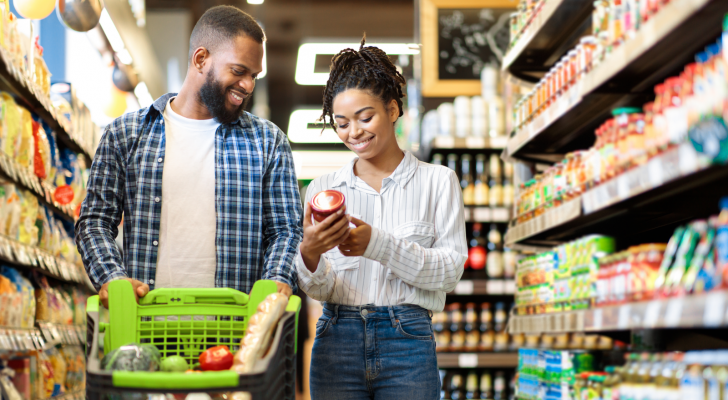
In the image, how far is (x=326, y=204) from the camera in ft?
5.84

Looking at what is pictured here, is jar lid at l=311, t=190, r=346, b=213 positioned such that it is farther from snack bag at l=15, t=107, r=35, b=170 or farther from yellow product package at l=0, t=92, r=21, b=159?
snack bag at l=15, t=107, r=35, b=170

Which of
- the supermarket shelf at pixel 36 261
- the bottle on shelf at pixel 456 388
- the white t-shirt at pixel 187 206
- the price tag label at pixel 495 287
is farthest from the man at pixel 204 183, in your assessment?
the bottle on shelf at pixel 456 388

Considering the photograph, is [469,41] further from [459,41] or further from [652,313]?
[652,313]

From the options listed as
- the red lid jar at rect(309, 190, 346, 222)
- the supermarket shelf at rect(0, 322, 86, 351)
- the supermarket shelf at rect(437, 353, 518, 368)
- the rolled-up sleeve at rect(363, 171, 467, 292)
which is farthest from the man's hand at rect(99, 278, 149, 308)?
the supermarket shelf at rect(437, 353, 518, 368)

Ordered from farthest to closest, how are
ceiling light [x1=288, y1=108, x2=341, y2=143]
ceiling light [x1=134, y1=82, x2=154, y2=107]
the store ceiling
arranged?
ceiling light [x1=288, y1=108, x2=341, y2=143] < the store ceiling < ceiling light [x1=134, y1=82, x2=154, y2=107]

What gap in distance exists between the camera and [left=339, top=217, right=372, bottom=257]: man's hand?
1844 millimetres

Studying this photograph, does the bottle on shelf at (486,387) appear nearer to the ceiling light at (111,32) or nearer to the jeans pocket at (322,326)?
the jeans pocket at (322,326)

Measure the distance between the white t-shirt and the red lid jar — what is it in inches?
23.0

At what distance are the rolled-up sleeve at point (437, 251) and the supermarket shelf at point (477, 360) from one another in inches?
129

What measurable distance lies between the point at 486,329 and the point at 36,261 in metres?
3.32

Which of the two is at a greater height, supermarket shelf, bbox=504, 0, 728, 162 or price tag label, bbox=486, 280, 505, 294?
supermarket shelf, bbox=504, 0, 728, 162

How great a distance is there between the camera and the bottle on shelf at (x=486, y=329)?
17.8ft

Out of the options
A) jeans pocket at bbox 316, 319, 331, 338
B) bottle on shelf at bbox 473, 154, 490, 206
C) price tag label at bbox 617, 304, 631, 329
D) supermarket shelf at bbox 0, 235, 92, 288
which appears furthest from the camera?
bottle on shelf at bbox 473, 154, 490, 206

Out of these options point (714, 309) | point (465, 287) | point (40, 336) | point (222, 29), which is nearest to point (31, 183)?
point (40, 336)
